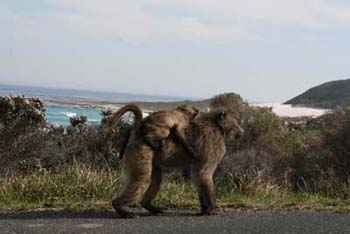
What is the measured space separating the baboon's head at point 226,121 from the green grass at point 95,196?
111 centimetres

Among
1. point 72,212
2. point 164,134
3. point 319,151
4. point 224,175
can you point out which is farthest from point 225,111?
point 319,151

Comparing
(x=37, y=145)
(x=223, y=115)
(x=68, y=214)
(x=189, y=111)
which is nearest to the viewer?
(x=68, y=214)

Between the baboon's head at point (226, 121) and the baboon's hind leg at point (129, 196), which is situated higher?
the baboon's head at point (226, 121)

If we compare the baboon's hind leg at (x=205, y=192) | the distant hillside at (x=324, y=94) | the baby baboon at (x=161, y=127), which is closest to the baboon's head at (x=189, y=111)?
the baby baboon at (x=161, y=127)

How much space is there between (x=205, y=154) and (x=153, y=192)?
0.96 metres

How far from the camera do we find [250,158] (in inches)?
688

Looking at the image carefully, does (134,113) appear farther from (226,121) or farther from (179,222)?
(179,222)

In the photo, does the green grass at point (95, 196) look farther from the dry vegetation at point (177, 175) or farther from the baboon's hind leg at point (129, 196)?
the baboon's hind leg at point (129, 196)

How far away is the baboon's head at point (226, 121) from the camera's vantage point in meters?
11.0

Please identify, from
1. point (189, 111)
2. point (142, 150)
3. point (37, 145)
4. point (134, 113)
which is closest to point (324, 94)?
point (37, 145)

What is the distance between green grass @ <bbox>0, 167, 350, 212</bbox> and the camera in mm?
11062

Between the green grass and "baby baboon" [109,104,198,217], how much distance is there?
2.68 ft

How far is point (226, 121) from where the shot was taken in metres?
11.1

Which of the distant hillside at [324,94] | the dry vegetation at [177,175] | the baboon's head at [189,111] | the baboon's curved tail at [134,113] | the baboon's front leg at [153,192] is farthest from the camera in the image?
the distant hillside at [324,94]
